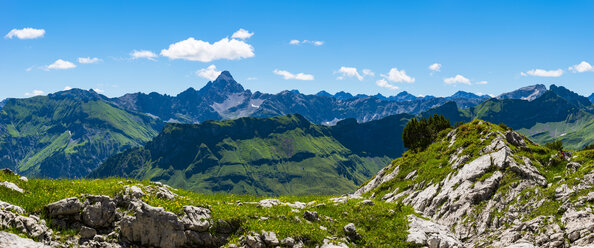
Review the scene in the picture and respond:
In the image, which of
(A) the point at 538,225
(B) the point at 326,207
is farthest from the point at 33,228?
(A) the point at 538,225

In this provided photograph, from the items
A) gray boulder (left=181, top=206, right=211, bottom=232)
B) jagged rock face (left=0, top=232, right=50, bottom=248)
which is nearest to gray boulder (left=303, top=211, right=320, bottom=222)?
gray boulder (left=181, top=206, right=211, bottom=232)

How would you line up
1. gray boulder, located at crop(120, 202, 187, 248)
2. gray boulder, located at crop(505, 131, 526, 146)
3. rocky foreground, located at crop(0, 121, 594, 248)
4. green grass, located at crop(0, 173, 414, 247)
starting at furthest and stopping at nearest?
gray boulder, located at crop(505, 131, 526, 146) → green grass, located at crop(0, 173, 414, 247) → gray boulder, located at crop(120, 202, 187, 248) → rocky foreground, located at crop(0, 121, 594, 248)

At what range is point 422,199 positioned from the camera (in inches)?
1474

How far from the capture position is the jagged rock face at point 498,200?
24.7 meters

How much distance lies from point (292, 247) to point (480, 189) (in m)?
21.2

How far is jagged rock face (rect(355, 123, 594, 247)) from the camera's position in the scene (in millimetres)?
24672

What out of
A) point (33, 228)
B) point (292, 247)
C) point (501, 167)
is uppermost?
point (501, 167)

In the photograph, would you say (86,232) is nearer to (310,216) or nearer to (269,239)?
(269,239)

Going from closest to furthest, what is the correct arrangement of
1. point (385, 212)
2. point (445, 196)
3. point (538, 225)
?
point (538, 225) → point (385, 212) → point (445, 196)

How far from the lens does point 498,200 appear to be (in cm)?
3067

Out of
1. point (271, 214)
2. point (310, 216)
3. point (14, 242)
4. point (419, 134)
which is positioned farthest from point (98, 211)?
point (419, 134)

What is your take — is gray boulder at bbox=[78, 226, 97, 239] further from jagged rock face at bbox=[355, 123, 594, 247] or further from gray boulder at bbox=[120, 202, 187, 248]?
jagged rock face at bbox=[355, 123, 594, 247]

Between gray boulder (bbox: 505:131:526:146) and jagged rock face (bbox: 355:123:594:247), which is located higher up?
gray boulder (bbox: 505:131:526:146)

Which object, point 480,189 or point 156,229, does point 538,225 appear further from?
point 156,229
